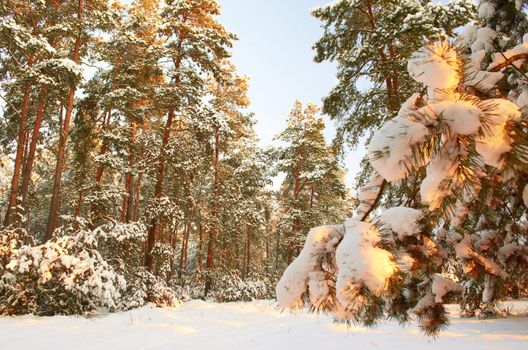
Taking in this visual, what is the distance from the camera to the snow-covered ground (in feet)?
18.9

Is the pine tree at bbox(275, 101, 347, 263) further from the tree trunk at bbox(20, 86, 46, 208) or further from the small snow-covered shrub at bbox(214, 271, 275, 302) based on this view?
the tree trunk at bbox(20, 86, 46, 208)

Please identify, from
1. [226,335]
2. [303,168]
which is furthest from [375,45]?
[303,168]

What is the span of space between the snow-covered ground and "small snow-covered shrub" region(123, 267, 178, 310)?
260 cm

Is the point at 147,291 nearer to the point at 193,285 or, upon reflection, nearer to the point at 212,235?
the point at 212,235

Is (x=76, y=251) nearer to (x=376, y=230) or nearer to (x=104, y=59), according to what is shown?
(x=104, y=59)

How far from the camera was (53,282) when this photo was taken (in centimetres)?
977

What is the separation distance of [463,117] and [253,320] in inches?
404

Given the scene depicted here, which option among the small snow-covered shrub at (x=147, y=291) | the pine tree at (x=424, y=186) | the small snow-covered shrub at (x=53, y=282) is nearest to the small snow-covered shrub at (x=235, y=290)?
the small snow-covered shrub at (x=147, y=291)

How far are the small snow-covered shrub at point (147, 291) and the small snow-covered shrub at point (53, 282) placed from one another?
235cm

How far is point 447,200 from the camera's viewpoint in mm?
1413

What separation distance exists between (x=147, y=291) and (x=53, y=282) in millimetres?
3571

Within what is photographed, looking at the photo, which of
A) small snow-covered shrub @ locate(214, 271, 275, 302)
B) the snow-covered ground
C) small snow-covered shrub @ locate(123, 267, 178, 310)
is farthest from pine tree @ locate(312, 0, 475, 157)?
small snow-covered shrub @ locate(214, 271, 275, 302)

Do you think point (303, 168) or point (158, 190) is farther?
point (303, 168)

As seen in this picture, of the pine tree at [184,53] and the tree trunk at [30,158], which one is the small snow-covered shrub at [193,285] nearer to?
the pine tree at [184,53]
